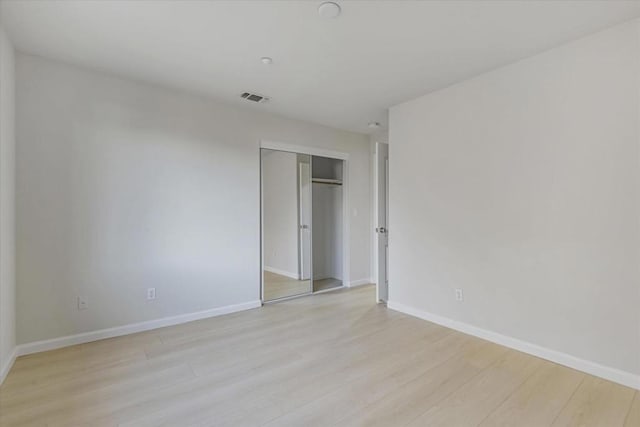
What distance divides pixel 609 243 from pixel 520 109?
128cm

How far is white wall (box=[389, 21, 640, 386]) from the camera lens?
2.18 m

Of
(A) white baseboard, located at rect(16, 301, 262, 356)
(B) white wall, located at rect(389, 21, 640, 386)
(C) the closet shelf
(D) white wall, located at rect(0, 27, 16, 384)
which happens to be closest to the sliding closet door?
(C) the closet shelf

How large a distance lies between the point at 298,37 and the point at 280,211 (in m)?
2.45

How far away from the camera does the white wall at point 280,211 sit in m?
4.16

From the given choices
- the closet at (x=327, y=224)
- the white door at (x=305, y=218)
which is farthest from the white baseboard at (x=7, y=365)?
the closet at (x=327, y=224)

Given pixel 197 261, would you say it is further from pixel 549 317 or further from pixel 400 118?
pixel 549 317

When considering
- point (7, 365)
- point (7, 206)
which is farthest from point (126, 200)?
point (7, 365)

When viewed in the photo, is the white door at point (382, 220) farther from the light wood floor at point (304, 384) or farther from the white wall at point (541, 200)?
the light wood floor at point (304, 384)

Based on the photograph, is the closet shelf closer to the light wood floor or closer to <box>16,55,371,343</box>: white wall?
<box>16,55,371,343</box>: white wall

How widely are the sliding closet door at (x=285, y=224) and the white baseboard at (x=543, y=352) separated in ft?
5.95

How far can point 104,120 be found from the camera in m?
2.95

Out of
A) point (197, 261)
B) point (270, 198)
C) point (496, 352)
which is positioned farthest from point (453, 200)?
point (197, 261)

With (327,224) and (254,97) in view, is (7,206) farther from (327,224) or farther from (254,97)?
(327,224)

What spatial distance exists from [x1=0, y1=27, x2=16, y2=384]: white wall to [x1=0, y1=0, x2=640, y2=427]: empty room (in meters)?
0.04
